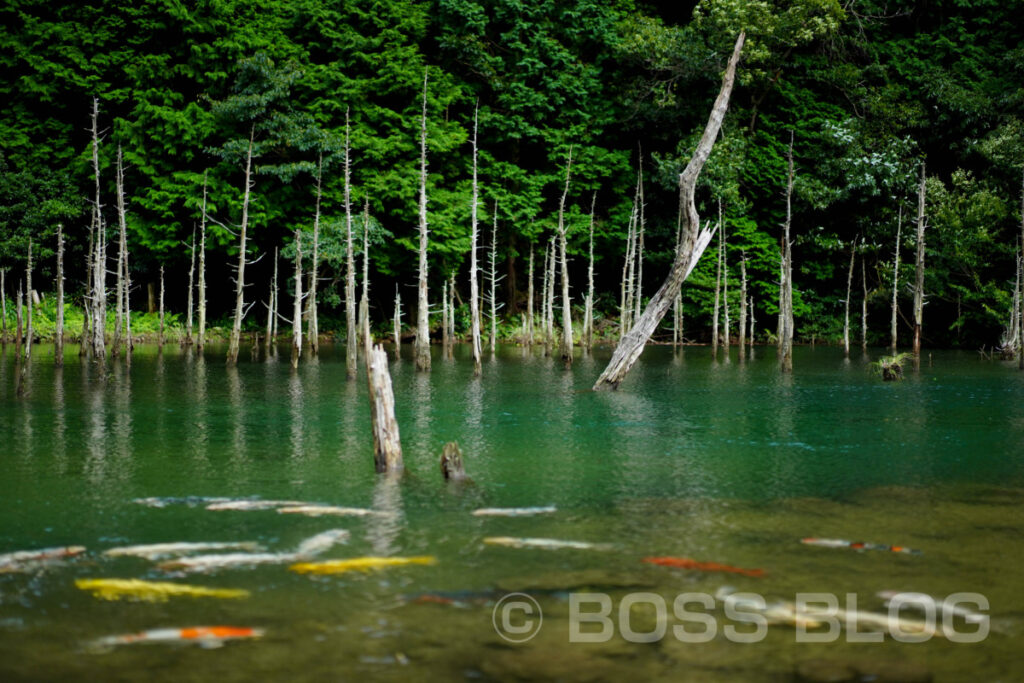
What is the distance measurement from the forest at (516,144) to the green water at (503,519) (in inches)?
871

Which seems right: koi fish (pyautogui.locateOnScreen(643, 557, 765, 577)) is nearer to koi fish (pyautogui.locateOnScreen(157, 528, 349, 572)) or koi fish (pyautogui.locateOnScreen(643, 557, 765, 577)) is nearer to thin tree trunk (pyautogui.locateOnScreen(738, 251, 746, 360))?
koi fish (pyautogui.locateOnScreen(157, 528, 349, 572))

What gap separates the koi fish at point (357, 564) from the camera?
8305 mm

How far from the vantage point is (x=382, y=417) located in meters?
12.9

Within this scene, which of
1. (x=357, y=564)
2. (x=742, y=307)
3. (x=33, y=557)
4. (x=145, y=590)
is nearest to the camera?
(x=145, y=590)

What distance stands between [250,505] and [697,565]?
5.17 m

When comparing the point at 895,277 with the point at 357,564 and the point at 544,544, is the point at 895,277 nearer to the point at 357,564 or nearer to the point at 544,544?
the point at 544,544

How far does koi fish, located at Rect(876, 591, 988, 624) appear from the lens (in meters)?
7.19

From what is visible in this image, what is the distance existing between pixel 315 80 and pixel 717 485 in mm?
37625

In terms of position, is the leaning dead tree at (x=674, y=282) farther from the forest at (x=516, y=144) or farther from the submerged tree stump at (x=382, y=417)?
the forest at (x=516, y=144)

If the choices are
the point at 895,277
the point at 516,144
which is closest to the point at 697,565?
the point at 895,277

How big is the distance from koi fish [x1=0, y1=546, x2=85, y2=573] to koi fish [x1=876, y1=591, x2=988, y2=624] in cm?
711

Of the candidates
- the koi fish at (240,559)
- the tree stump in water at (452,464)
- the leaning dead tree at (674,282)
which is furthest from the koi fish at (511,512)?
the leaning dead tree at (674,282)

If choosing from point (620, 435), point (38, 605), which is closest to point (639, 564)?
point (38, 605)

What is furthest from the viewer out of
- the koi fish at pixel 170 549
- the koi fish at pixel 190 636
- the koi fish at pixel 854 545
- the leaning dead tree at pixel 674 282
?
the leaning dead tree at pixel 674 282
